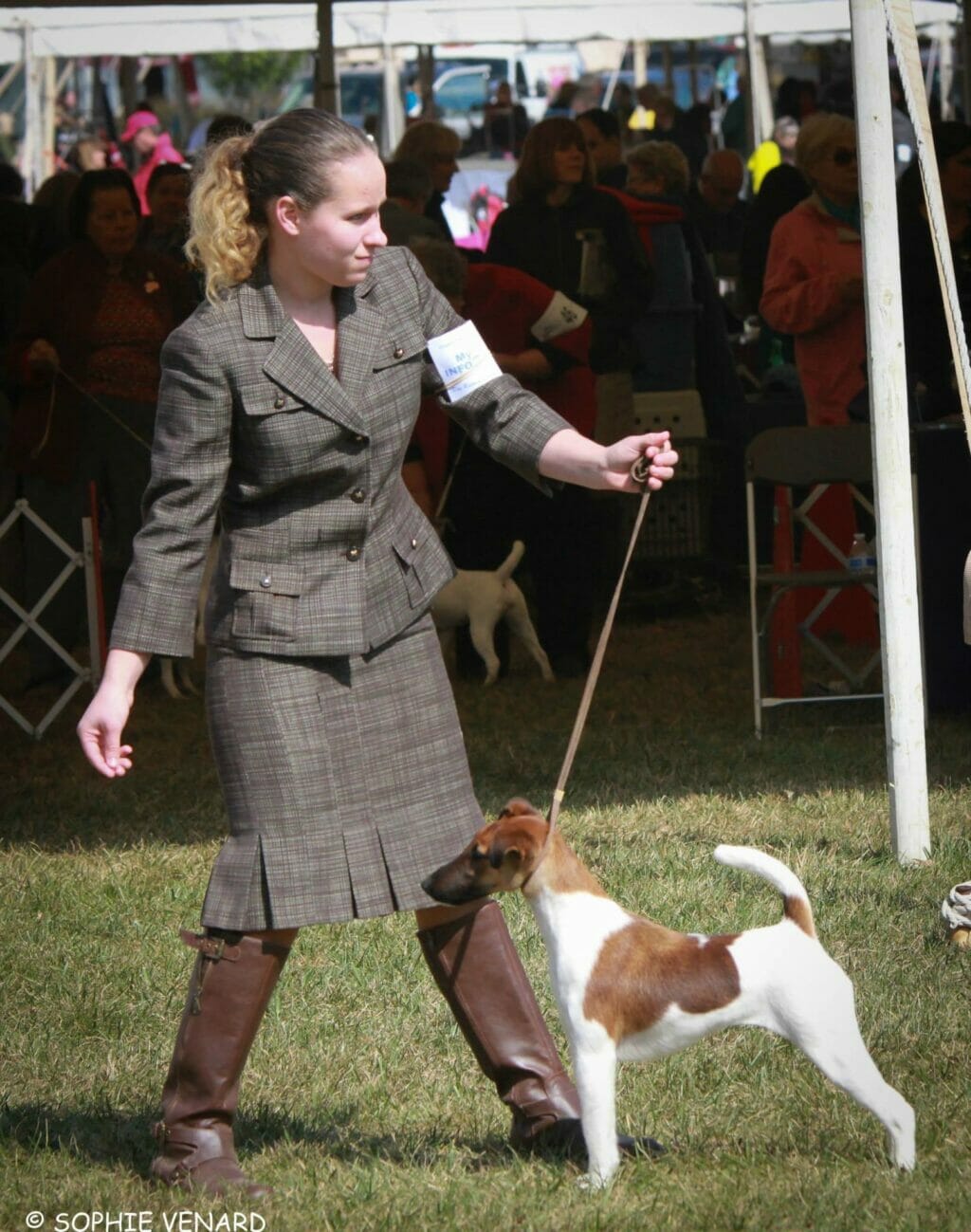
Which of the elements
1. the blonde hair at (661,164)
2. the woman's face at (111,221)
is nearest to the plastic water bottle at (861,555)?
the woman's face at (111,221)

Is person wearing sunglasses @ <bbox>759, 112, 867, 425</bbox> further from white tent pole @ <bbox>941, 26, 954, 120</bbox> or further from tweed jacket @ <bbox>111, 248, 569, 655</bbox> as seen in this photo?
white tent pole @ <bbox>941, 26, 954, 120</bbox>

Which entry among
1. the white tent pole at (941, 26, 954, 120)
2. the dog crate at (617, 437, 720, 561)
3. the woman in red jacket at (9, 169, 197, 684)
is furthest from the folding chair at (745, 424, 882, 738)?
the white tent pole at (941, 26, 954, 120)

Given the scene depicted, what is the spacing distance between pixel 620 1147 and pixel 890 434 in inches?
101

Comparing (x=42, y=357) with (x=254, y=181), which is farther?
(x=42, y=357)

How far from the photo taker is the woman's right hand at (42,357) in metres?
7.89

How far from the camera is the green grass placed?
3008mm

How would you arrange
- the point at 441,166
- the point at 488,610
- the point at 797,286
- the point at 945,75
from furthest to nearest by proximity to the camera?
the point at 945,75
the point at 441,166
the point at 488,610
the point at 797,286

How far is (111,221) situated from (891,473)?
413 centimetres

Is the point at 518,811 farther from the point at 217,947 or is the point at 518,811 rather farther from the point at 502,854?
the point at 217,947

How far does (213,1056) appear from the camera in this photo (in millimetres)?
3004

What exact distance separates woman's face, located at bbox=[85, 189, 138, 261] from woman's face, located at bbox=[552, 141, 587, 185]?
197 centimetres

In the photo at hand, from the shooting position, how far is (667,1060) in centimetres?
365

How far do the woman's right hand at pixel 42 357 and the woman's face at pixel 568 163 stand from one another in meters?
2.45

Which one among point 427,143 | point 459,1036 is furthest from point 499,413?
point 427,143
